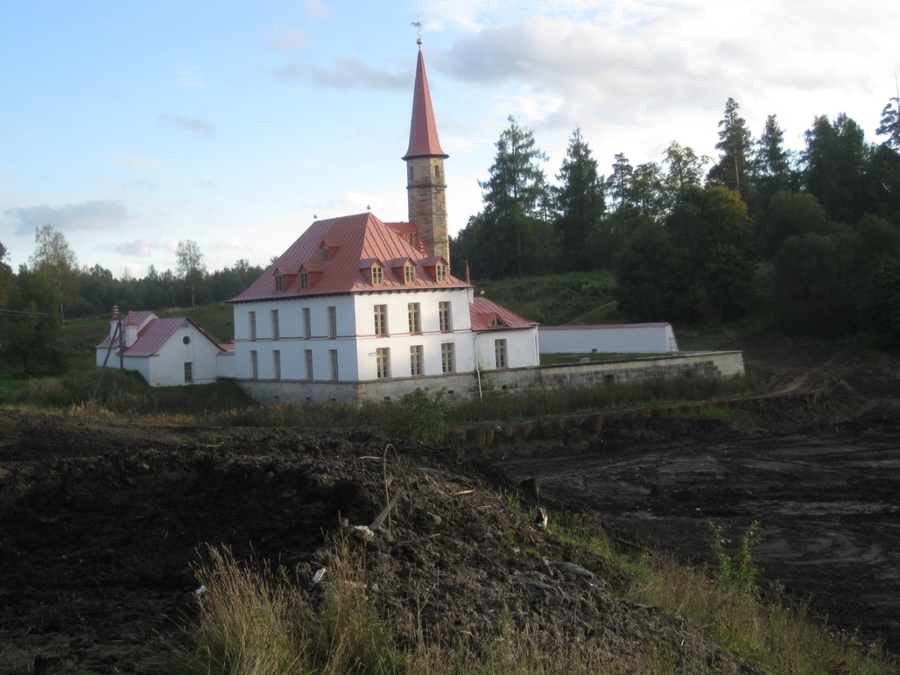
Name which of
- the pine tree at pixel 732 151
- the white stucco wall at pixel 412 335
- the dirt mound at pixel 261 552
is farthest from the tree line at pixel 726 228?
the dirt mound at pixel 261 552

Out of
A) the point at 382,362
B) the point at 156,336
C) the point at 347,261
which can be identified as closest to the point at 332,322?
the point at 382,362

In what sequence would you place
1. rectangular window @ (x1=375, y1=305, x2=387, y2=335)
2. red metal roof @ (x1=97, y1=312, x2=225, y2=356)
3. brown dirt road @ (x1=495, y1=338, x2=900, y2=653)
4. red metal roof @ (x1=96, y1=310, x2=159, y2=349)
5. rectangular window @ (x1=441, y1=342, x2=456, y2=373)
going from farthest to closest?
red metal roof @ (x1=96, y1=310, x2=159, y2=349) → red metal roof @ (x1=97, y1=312, x2=225, y2=356) → rectangular window @ (x1=441, y1=342, x2=456, y2=373) → rectangular window @ (x1=375, y1=305, x2=387, y2=335) → brown dirt road @ (x1=495, y1=338, x2=900, y2=653)

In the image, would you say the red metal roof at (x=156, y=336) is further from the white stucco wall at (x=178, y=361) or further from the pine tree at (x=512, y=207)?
the pine tree at (x=512, y=207)

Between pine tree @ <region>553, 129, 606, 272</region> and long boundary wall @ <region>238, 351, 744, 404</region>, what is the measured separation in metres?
37.5

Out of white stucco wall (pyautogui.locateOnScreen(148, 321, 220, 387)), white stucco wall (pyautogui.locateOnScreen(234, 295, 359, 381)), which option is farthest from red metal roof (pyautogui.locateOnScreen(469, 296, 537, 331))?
white stucco wall (pyautogui.locateOnScreen(148, 321, 220, 387))

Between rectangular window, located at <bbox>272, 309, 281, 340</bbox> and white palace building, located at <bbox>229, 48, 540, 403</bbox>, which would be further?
rectangular window, located at <bbox>272, 309, 281, 340</bbox>

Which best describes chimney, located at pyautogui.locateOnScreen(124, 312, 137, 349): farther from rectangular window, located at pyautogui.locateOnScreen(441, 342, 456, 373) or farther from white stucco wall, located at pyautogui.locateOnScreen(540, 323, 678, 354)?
white stucco wall, located at pyautogui.locateOnScreen(540, 323, 678, 354)

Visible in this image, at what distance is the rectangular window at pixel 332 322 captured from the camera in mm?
41000

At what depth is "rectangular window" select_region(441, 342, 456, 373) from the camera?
42906mm

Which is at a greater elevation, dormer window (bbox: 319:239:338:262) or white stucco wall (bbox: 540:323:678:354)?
dormer window (bbox: 319:239:338:262)

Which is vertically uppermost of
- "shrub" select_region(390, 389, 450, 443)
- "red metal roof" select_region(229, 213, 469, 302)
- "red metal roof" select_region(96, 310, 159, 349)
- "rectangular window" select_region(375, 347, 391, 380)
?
"red metal roof" select_region(229, 213, 469, 302)

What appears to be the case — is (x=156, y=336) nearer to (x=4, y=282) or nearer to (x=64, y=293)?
(x=4, y=282)

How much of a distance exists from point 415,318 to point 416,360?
1923mm

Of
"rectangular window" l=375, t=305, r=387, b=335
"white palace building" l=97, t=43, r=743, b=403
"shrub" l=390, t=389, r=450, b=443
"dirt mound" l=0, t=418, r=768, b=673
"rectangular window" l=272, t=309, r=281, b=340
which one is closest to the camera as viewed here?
"dirt mound" l=0, t=418, r=768, b=673
